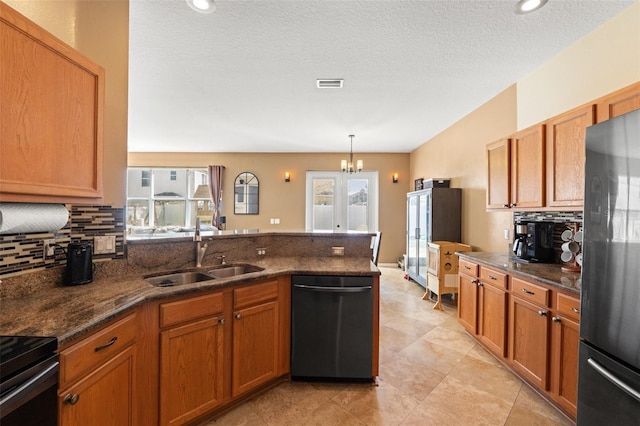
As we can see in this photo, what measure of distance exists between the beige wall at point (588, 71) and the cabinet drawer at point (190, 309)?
125 inches

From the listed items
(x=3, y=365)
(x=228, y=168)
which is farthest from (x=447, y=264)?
(x=228, y=168)

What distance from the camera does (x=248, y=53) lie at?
2.55 m

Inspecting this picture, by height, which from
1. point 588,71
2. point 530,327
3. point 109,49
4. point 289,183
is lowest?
point 530,327

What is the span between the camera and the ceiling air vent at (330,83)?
3053 mm

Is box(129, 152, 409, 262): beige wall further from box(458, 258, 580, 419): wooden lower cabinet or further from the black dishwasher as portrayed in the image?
the black dishwasher

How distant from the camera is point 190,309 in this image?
1606mm

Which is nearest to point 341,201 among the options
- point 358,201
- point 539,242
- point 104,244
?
point 358,201

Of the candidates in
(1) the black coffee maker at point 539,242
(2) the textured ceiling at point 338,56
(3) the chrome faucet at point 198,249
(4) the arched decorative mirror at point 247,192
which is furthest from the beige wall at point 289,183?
(3) the chrome faucet at point 198,249

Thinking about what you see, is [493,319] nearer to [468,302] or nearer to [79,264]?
[468,302]

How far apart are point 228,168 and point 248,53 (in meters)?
4.55

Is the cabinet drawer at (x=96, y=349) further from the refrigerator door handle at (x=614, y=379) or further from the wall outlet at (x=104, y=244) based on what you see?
the refrigerator door handle at (x=614, y=379)

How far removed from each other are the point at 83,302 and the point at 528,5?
3.20 metres

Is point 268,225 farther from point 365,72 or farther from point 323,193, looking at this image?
point 365,72

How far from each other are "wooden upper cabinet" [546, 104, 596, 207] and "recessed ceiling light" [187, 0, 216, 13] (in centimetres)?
272
